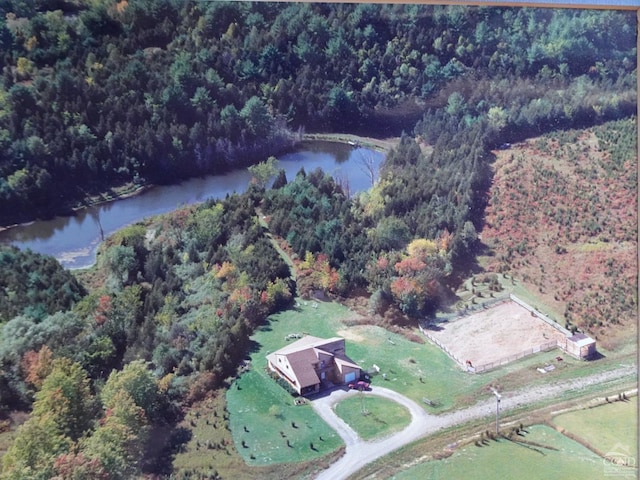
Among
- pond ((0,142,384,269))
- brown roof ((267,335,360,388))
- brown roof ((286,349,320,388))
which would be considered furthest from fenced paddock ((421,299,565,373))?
pond ((0,142,384,269))

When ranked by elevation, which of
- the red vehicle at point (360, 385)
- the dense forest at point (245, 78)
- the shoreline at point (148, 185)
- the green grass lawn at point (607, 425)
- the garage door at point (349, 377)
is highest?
the dense forest at point (245, 78)

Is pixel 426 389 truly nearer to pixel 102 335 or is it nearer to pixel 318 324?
pixel 318 324

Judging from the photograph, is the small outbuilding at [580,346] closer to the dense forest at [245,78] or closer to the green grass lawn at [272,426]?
the dense forest at [245,78]

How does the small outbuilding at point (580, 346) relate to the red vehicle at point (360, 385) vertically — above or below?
below

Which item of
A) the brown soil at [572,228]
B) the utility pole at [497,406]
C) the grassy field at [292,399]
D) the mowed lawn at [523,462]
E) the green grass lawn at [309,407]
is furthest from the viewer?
the brown soil at [572,228]

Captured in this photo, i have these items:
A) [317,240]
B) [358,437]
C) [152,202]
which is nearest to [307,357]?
[358,437]

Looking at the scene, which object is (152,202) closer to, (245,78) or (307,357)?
(245,78)

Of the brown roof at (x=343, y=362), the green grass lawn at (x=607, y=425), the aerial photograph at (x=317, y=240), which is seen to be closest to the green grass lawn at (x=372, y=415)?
the aerial photograph at (x=317, y=240)
